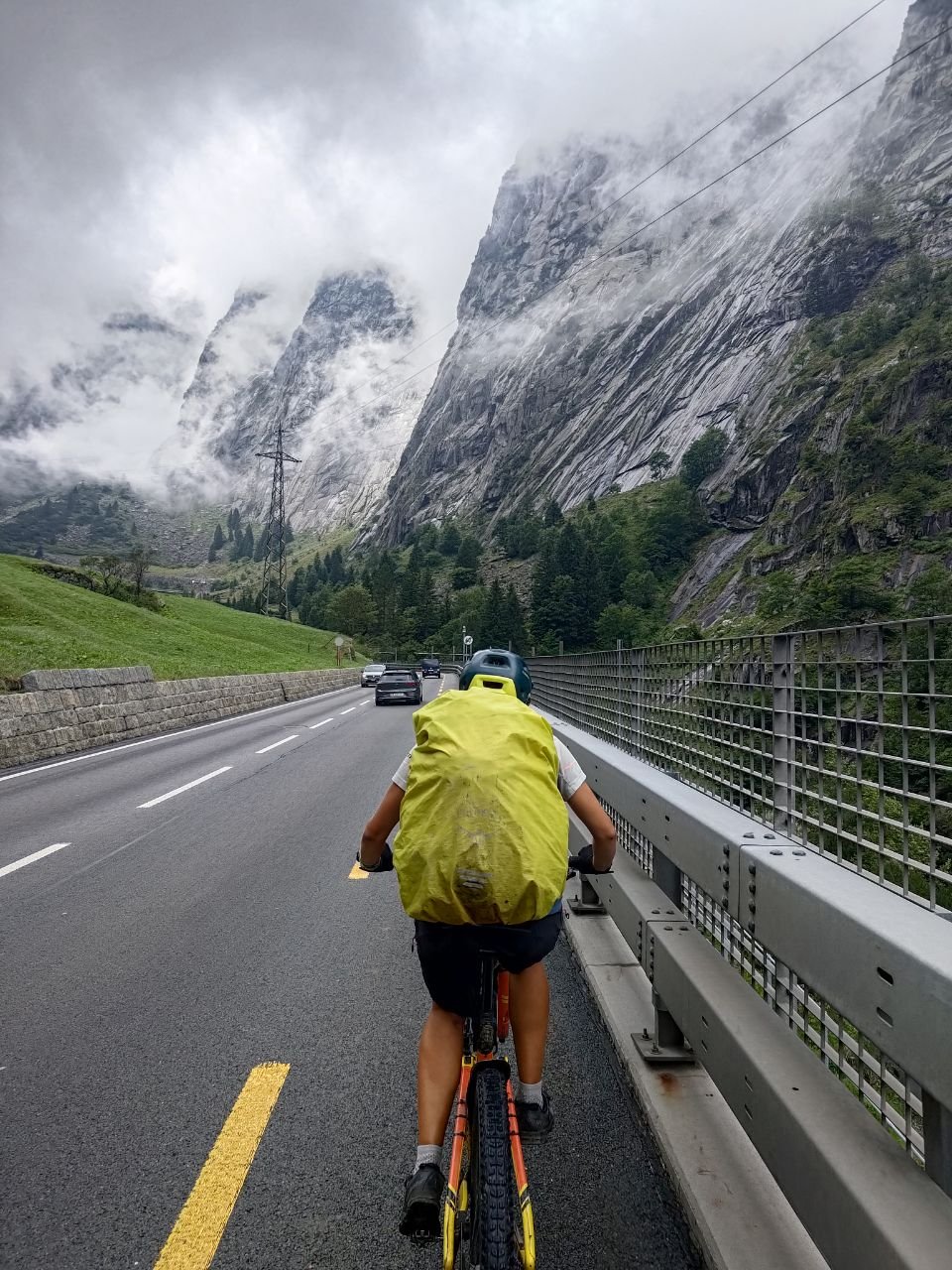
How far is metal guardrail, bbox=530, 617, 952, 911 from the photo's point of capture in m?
2.41

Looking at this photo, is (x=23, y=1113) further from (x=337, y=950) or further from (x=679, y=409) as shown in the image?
(x=679, y=409)

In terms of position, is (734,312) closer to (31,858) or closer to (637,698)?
(637,698)

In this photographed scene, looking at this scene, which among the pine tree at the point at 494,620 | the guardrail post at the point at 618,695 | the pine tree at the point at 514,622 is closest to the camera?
the guardrail post at the point at 618,695

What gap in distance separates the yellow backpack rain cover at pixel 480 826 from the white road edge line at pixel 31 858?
5.94 metres

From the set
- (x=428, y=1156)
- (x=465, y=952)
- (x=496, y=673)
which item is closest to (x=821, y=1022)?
(x=465, y=952)

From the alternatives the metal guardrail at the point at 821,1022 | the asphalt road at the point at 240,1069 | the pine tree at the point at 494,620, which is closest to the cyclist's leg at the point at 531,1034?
the asphalt road at the point at 240,1069

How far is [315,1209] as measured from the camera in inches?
104

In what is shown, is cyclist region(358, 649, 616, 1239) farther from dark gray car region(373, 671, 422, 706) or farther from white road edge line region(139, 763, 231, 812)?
dark gray car region(373, 671, 422, 706)

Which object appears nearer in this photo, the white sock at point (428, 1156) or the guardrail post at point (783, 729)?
the white sock at point (428, 1156)

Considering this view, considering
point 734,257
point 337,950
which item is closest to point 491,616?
point 734,257

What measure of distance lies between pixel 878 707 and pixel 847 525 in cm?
10485

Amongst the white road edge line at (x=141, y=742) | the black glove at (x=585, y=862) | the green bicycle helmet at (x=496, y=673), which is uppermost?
the green bicycle helmet at (x=496, y=673)

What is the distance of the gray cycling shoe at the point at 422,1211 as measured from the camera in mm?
2215

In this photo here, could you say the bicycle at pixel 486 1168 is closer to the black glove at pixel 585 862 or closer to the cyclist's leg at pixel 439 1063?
the cyclist's leg at pixel 439 1063
